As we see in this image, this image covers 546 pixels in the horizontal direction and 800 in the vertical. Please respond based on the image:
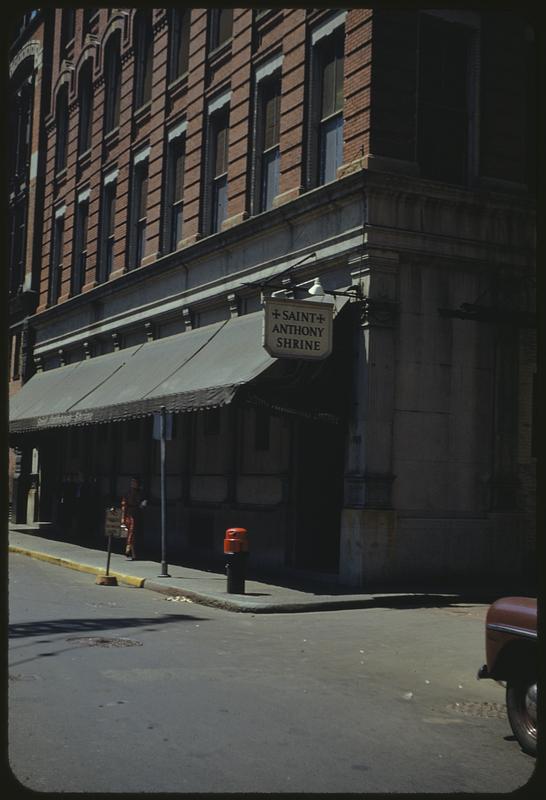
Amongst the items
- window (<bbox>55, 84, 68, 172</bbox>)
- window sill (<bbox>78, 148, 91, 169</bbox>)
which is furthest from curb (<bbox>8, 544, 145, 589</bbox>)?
window (<bbox>55, 84, 68, 172</bbox>)

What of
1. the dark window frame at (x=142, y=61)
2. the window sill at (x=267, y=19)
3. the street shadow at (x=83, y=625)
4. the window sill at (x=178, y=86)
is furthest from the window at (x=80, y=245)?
the street shadow at (x=83, y=625)

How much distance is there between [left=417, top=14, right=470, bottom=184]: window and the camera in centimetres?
1870

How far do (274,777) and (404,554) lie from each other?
11.9 m

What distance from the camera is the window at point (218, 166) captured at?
23839 mm

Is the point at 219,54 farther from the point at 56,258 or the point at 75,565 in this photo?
the point at 56,258

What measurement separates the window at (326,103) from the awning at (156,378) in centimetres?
318

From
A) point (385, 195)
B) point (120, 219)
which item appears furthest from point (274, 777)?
point (120, 219)

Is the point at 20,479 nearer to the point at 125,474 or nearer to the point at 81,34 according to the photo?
the point at 125,474

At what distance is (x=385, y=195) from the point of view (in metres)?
17.7

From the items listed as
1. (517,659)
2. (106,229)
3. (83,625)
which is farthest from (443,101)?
(106,229)

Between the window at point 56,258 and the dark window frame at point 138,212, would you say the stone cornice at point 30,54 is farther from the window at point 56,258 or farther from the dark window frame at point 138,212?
the dark window frame at point 138,212

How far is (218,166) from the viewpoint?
24.2 m

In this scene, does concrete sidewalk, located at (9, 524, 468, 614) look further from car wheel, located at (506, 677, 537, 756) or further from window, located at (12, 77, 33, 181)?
window, located at (12, 77, 33, 181)

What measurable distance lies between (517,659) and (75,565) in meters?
14.8
